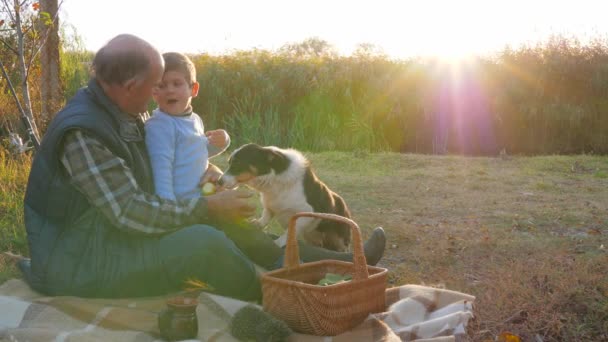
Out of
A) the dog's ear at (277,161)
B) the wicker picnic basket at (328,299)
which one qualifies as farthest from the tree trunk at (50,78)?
the wicker picnic basket at (328,299)

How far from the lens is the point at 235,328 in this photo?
11.9ft

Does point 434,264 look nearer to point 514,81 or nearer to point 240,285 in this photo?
point 240,285

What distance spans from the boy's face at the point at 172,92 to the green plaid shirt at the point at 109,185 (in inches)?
33.5

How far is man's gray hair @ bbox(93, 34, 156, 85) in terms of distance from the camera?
12.1ft

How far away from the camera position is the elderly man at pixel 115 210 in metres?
3.63

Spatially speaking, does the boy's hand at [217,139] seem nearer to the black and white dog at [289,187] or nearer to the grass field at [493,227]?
the black and white dog at [289,187]

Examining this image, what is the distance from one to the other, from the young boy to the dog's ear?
3.44ft

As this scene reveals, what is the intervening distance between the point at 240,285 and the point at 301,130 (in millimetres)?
8698

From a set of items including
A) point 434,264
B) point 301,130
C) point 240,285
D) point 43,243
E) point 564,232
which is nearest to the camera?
point 43,243

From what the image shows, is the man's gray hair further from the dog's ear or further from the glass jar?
the dog's ear

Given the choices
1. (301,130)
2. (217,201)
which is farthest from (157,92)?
(301,130)

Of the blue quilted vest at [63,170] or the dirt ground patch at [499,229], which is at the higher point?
the blue quilted vest at [63,170]

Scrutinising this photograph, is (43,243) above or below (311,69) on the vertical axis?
below

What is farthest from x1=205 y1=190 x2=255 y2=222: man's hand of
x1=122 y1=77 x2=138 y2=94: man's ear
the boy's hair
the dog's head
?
the dog's head
